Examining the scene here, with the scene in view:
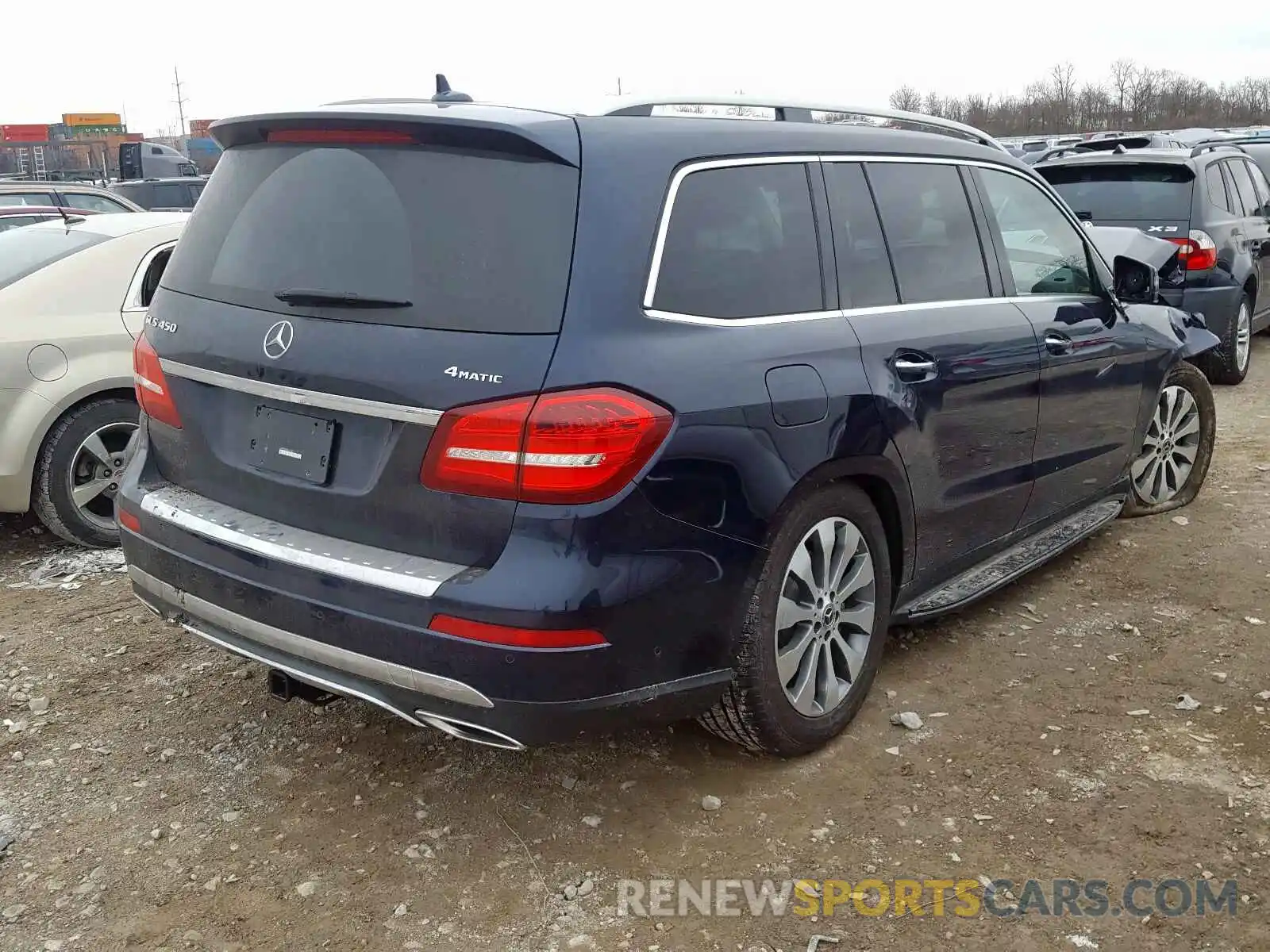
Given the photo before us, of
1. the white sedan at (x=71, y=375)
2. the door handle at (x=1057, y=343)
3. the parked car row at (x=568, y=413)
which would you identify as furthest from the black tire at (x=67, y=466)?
the door handle at (x=1057, y=343)

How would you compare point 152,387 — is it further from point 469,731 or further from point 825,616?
point 825,616

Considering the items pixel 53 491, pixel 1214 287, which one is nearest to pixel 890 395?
pixel 53 491

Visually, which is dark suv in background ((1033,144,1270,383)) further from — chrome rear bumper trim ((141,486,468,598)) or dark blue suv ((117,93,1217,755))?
chrome rear bumper trim ((141,486,468,598))

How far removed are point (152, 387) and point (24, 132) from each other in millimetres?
101986

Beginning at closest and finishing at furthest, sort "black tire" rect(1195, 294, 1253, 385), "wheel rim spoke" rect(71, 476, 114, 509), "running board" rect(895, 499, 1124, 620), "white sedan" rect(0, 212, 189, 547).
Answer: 1. "running board" rect(895, 499, 1124, 620)
2. "white sedan" rect(0, 212, 189, 547)
3. "wheel rim spoke" rect(71, 476, 114, 509)
4. "black tire" rect(1195, 294, 1253, 385)

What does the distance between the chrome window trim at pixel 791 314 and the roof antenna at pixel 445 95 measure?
622mm

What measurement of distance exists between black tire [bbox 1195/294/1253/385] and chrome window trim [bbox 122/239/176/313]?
7.20 meters

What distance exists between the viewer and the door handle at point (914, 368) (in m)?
3.42

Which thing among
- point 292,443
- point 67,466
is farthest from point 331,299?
point 67,466

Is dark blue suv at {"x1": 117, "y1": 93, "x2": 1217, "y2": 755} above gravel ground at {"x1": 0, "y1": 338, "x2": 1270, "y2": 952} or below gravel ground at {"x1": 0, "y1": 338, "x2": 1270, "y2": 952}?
above

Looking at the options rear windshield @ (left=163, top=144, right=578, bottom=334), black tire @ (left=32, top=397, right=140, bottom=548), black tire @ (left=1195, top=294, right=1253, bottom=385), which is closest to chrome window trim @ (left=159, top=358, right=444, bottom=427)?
rear windshield @ (left=163, top=144, right=578, bottom=334)

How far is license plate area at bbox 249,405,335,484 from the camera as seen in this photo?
2.80 m

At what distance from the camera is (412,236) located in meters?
2.77

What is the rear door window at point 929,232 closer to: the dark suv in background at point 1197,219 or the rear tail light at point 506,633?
the rear tail light at point 506,633
